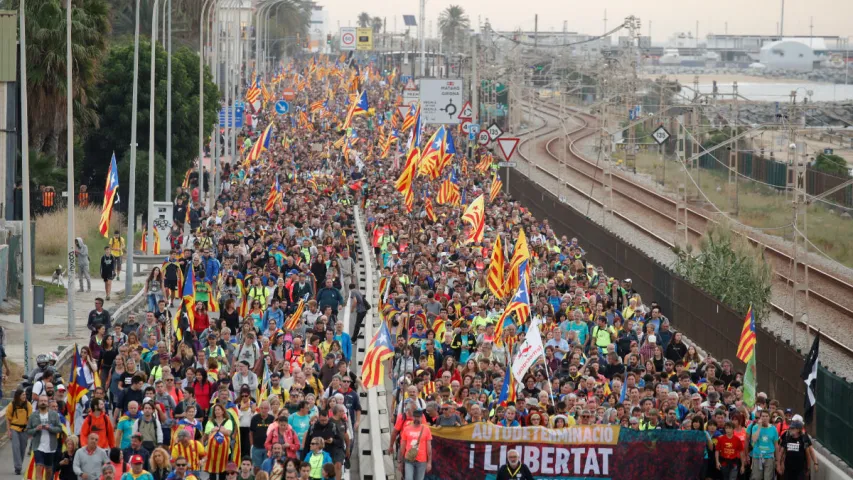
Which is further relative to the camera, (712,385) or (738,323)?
(738,323)

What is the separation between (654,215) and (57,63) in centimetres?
2128

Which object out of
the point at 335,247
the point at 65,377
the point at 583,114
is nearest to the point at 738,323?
the point at 335,247

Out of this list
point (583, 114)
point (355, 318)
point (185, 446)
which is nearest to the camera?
point (185, 446)

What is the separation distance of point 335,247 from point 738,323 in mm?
8072

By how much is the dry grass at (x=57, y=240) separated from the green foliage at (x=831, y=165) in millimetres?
30734

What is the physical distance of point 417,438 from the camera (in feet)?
48.5

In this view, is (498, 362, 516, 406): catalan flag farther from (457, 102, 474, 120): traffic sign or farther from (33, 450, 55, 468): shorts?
(457, 102, 474, 120): traffic sign

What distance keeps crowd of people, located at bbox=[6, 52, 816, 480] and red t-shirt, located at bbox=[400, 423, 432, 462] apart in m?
0.02

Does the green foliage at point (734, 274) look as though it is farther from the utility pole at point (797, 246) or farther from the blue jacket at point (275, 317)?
the blue jacket at point (275, 317)

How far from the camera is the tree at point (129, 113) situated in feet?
172

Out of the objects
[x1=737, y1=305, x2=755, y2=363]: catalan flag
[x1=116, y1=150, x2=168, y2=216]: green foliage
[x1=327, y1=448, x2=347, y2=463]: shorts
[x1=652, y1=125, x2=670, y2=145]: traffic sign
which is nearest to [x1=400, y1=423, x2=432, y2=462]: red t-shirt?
[x1=327, y1=448, x2=347, y2=463]: shorts

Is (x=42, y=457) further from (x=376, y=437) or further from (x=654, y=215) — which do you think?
(x=654, y=215)

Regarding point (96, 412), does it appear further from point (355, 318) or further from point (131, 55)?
point (131, 55)

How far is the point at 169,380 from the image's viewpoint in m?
16.1
